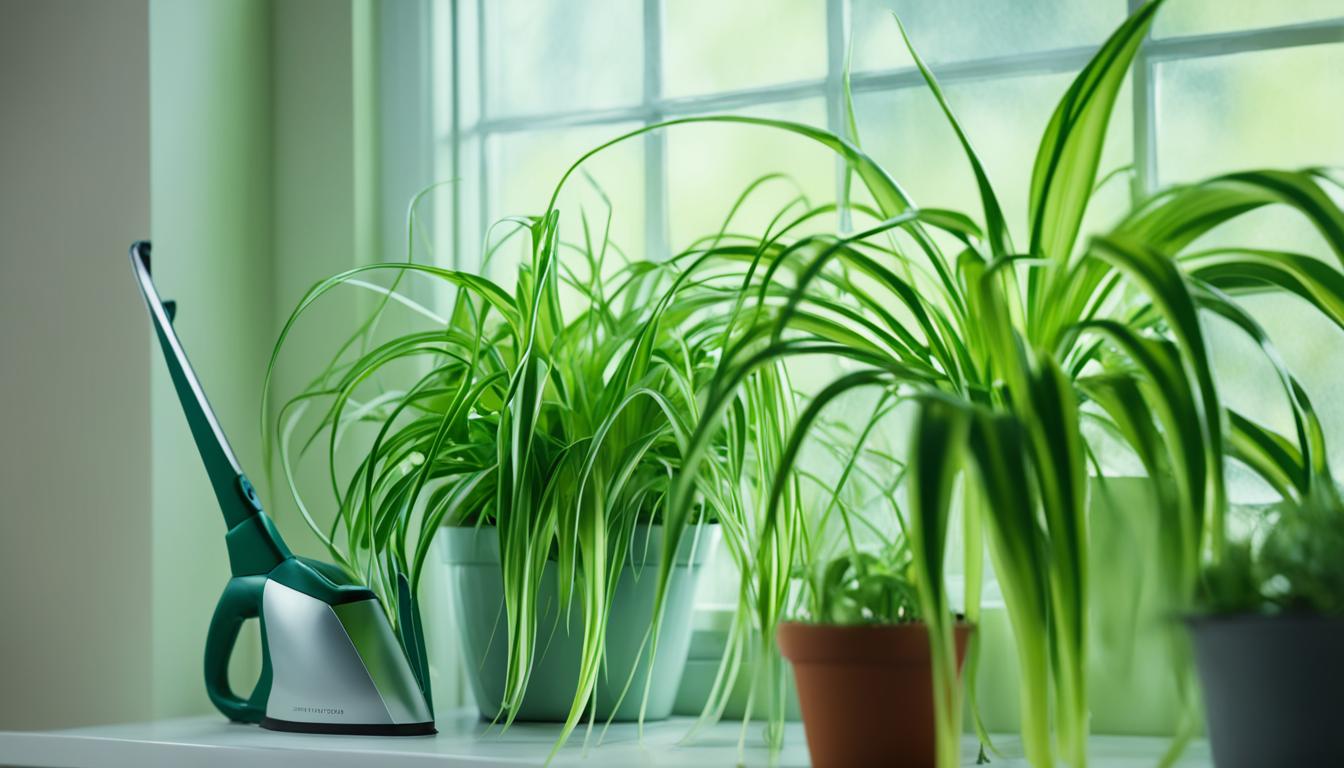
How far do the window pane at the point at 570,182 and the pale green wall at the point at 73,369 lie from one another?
1.25ft

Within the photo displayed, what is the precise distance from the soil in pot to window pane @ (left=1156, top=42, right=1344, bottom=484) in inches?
19.9

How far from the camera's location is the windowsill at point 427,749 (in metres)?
0.83

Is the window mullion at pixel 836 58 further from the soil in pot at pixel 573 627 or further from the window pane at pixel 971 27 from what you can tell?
the soil in pot at pixel 573 627

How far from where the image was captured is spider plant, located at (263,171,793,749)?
35.4 inches

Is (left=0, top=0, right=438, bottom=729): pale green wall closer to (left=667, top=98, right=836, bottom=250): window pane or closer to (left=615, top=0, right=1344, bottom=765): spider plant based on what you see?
(left=667, top=98, right=836, bottom=250): window pane

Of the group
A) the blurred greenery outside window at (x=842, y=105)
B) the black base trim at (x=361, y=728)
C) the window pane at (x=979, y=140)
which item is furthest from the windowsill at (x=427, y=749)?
the window pane at (x=979, y=140)

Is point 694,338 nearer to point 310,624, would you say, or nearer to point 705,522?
point 705,522

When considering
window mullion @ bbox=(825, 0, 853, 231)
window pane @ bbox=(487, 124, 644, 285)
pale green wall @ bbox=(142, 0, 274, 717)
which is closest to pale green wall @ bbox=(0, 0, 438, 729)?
pale green wall @ bbox=(142, 0, 274, 717)

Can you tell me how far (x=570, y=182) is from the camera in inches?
50.9

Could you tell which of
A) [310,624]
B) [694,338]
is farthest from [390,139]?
[310,624]

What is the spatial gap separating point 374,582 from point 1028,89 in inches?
30.9

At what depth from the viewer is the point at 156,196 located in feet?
3.93

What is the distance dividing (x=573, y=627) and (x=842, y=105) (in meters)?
0.60

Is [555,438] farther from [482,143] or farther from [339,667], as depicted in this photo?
[482,143]
